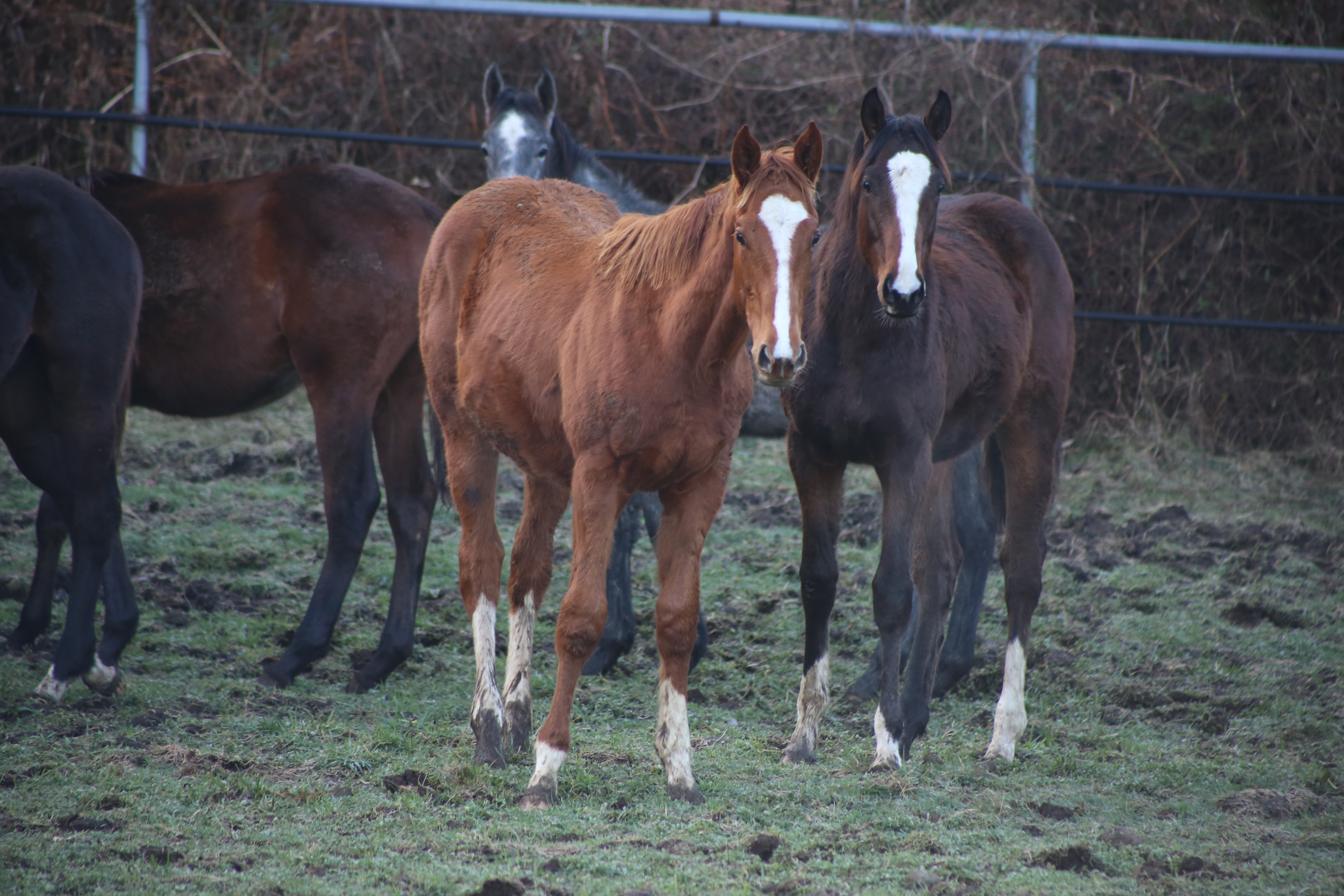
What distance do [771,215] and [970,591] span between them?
2.59 meters

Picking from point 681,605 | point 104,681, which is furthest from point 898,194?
point 104,681

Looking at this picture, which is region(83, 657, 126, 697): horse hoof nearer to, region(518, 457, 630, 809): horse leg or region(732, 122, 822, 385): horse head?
region(518, 457, 630, 809): horse leg

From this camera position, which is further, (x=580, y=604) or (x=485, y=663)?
(x=485, y=663)

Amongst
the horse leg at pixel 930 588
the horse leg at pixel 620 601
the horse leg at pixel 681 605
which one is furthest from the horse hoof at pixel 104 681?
the horse leg at pixel 930 588

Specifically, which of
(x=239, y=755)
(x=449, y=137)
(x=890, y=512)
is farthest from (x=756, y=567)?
(x=449, y=137)

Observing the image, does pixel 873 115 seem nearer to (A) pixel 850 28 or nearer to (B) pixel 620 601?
(B) pixel 620 601

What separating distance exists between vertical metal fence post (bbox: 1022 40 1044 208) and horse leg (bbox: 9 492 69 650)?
5.98 m

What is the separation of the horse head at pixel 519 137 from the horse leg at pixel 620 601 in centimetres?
176

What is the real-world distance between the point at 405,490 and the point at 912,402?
2.31 metres

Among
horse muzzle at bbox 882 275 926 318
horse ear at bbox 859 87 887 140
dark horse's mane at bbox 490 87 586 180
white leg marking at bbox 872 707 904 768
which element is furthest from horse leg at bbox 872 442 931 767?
dark horse's mane at bbox 490 87 586 180

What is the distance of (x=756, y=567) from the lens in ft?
20.1

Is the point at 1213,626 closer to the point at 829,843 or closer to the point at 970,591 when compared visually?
the point at 970,591

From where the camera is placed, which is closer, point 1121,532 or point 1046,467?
point 1046,467

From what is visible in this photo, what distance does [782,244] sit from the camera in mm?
3127
